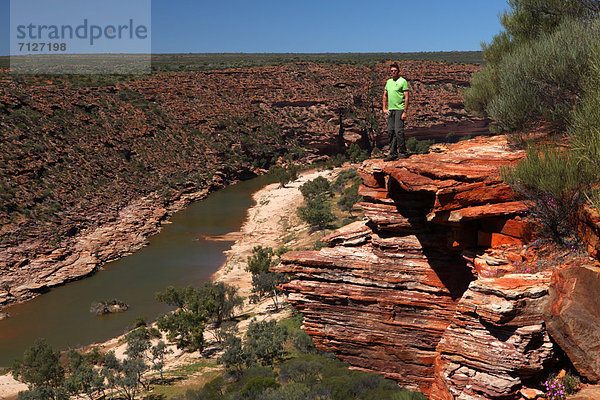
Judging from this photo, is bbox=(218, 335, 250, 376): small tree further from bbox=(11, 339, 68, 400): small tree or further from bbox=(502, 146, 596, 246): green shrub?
bbox=(502, 146, 596, 246): green shrub

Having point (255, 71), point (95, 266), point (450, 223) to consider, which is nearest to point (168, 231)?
point (95, 266)

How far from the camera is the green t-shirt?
11734mm

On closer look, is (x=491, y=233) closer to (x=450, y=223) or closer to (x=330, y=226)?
(x=450, y=223)

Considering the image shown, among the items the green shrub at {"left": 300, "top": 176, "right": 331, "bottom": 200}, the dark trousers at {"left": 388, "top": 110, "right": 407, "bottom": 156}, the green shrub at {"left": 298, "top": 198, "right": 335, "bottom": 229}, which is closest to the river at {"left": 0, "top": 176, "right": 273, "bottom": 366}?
the green shrub at {"left": 300, "top": 176, "right": 331, "bottom": 200}

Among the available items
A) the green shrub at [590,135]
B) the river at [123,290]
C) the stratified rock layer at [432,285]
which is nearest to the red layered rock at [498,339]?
the stratified rock layer at [432,285]

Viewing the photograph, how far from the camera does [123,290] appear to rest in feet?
118

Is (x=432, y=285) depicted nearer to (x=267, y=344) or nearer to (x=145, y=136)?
(x=267, y=344)

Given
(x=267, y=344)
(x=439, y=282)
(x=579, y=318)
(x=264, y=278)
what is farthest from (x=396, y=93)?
(x=264, y=278)

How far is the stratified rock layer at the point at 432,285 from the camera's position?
7883mm

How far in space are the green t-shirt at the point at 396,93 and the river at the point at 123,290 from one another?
26.4 m

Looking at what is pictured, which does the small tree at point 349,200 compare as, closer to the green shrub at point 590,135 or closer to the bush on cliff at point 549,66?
the bush on cliff at point 549,66

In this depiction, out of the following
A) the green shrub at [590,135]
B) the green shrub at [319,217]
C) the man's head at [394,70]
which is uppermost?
the man's head at [394,70]

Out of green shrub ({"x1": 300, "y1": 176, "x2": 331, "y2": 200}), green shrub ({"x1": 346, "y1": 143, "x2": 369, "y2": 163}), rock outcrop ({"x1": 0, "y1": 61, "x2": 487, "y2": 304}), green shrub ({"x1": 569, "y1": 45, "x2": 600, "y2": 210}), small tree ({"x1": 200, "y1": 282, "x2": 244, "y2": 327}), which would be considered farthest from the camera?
green shrub ({"x1": 346, "y1": 143, "x2": 369, "y2": 163})

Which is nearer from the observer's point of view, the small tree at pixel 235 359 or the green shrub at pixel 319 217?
the small tree at pixel 235 359
